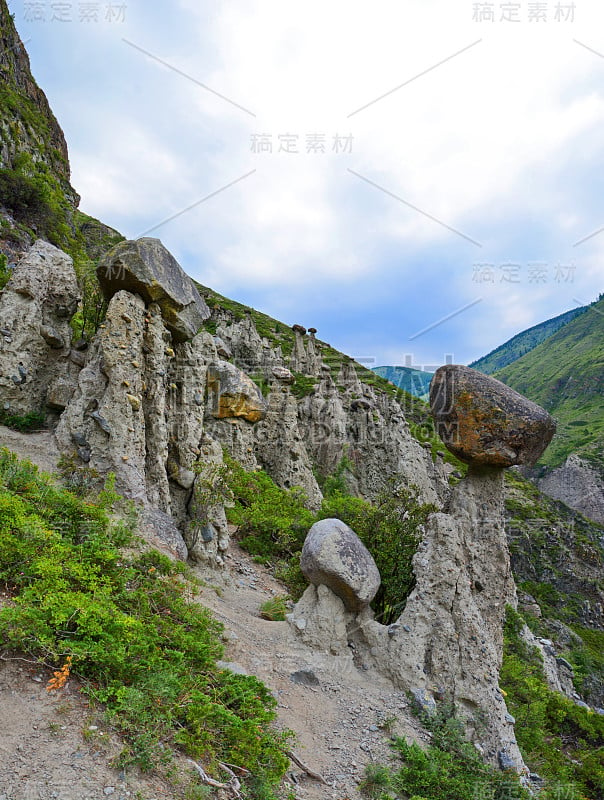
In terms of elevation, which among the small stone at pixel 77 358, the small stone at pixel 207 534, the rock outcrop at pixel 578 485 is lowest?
the small stone at pixel 207 534

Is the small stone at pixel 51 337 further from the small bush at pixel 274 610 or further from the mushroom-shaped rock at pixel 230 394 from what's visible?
the small bush at pixel 274 610

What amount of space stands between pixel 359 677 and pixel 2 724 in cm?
585

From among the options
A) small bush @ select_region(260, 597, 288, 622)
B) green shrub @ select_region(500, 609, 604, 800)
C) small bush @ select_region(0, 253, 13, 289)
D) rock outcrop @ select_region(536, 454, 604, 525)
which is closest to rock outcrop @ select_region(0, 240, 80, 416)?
small bush @ select_region(0, 253, 13, 289)

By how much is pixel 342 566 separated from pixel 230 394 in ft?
30.3

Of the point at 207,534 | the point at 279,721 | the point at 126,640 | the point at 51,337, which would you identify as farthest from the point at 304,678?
the point at 51,337

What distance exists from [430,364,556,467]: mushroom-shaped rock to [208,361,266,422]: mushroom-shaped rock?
8.91 metres

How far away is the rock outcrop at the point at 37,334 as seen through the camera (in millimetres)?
12219

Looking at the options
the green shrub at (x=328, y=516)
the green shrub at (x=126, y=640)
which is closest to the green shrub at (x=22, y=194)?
the green shrub at (x=328, y=516)

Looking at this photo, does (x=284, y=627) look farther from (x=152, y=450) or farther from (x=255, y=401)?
(x=255, y=401)

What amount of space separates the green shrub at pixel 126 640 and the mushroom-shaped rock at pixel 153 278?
5.34 metres

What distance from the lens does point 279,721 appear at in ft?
20.7

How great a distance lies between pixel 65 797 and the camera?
139 inches

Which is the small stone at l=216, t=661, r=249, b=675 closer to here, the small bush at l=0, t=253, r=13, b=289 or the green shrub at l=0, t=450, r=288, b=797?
the green shrub at l=0, t=450, r=288, b=797

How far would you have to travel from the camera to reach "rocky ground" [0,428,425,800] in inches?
147
